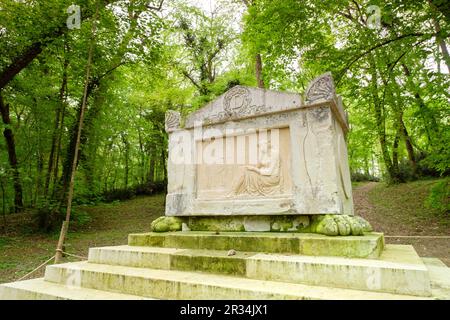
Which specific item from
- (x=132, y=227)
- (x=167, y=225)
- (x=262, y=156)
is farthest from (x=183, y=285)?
(x=132, y=227)

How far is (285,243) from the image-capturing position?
3.20 m

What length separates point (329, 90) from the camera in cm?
378

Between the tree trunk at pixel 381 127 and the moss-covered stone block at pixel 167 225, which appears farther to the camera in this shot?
the tree trunk at pixel 381 127

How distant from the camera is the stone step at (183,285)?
2.27 m

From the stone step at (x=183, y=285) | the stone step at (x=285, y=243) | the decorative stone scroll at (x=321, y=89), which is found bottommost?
the stone step at (x=183, y=285)

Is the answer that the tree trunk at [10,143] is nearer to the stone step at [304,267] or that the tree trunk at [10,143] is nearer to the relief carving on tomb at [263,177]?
the stone step at [304,267]

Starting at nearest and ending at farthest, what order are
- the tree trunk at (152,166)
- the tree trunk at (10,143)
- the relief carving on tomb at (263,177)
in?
the relief carving on tomb at (263,177), the tree trunk at (10,143), the tree trunk at (152,166)

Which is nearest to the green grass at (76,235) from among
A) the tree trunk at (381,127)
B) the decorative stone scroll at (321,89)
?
the decorative stone scroll at (321,89)

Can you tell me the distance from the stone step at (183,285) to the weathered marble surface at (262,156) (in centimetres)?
134

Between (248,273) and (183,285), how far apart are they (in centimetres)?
67

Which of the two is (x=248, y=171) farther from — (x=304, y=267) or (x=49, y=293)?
(x=49, y=293)

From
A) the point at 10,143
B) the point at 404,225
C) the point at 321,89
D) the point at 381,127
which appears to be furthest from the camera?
the point at 10,143
